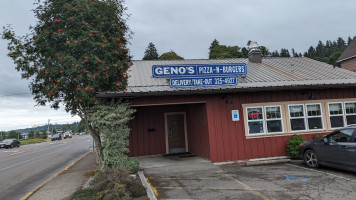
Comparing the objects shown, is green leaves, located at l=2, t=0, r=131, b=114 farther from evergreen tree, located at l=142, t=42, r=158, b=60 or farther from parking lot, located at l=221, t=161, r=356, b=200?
evergreen tree, located at l=142, t=42, r=158, b=60

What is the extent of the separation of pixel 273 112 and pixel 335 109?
3.01 metres

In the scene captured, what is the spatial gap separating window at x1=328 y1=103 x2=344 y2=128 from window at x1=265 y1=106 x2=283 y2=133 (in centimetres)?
247

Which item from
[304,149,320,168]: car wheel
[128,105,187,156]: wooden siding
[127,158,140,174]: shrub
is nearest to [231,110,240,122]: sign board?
[304,149,320,168]: car wheel

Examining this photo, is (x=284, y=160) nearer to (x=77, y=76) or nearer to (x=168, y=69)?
(x=168, y=69)

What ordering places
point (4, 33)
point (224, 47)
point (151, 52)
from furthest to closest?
point (151, 52), point (224, 47), point (4, 33)

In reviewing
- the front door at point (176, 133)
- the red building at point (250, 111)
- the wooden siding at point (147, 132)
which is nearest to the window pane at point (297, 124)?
the red building at point (250, 111)

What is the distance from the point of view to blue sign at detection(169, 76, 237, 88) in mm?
10945

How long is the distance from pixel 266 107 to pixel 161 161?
5265 millimetres

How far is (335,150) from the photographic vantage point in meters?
8.05

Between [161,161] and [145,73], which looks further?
[145,73]

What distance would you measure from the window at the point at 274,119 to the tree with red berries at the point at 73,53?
6468 millimetres

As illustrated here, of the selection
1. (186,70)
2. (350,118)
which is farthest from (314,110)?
(186,70)

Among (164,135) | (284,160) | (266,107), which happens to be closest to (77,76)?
(164,135)

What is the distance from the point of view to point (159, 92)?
9.45 meters
